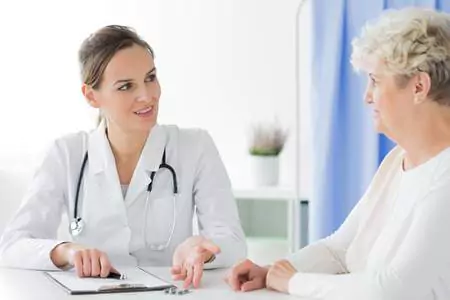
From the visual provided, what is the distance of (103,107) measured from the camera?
222cm

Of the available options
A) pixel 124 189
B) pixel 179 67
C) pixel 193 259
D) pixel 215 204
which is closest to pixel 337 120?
pixel 179 67

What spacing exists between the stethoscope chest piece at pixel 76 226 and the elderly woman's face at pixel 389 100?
0.86 metres

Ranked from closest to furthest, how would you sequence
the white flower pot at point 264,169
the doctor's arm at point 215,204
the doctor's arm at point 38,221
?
the doctor's arm at point 38,221 → the doctor's arm at point 215,204 → the white flower pot at point 264,169

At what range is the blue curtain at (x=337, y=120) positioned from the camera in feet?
10.2

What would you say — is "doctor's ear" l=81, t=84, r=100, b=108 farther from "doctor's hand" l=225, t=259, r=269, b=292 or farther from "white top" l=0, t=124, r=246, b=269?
"doctor's hand" l=225, t=259, r=269, b=292

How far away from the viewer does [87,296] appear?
1597 millimetres

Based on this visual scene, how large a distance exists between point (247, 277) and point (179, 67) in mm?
2046

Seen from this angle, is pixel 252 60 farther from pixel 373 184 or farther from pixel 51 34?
pixel 373 184

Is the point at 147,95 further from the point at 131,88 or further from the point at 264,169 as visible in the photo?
the point at 264,169

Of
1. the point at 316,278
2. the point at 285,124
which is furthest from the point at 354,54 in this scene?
the point at 285,124

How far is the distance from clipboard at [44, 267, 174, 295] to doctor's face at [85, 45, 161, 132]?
0.49 metres

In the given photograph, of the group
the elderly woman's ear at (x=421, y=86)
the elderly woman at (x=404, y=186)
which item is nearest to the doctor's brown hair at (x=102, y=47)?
the elderly woman at (x=404, y=186)

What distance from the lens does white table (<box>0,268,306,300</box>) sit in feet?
5.24

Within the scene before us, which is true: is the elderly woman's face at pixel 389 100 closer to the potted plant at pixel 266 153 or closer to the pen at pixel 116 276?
the pen at pixel 116 276
